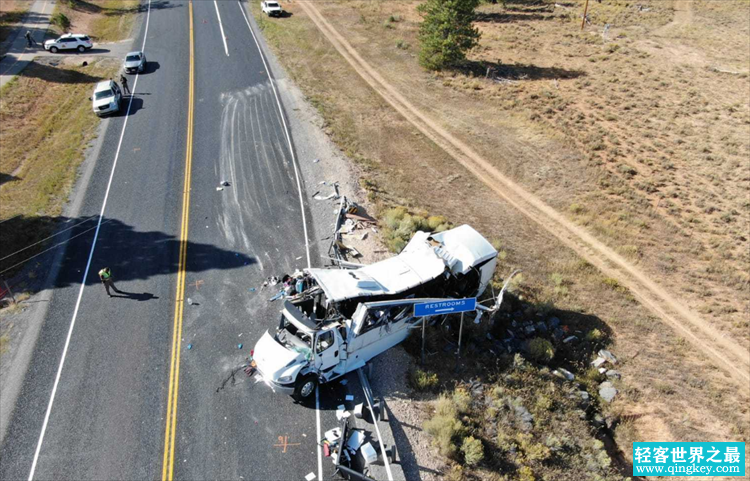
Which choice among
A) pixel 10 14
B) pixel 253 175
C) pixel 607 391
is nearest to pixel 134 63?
pixel 253 175

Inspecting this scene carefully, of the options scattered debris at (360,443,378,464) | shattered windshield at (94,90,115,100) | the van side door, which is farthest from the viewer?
shattered windshield at (94,90,115,100)

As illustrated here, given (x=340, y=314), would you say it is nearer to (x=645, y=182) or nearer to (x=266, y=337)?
(x=266, y=337)

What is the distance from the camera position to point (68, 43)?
130ft

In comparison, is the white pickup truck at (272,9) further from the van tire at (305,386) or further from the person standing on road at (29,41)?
the van tire at (305,386)

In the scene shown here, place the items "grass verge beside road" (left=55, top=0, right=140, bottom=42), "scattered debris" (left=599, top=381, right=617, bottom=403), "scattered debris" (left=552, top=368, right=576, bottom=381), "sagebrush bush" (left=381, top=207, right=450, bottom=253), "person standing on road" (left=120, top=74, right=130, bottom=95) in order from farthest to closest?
1. "grass verge beside road" (left=55, top=0, right=140, bottom=42)
2. "person standing on road" (left=120, top=74, right=130, bottom=95)
3. "sagebrush bush" (left=381, top=207, right=450, bottom=253)
4. "scattered debris" (left=552, top=368, right=576, bottom=381)
5. "scattered debris" (left=599, top=381, right=617, bottom=403)

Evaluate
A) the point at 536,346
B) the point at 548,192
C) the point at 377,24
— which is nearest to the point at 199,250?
the point at 536,346

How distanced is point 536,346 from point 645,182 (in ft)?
54.6

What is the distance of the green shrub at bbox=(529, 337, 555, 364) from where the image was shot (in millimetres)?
15812

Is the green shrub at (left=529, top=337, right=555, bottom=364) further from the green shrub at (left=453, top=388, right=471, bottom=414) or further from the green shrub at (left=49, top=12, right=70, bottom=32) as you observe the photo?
the green shrub at (left=49, top=12, right=70, bottom=32)

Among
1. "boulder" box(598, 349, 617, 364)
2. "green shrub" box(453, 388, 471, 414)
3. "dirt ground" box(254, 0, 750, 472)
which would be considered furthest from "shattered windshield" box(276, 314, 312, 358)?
"boulder" box(598, 349, 617, 364)

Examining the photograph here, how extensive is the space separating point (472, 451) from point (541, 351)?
17.7 ft

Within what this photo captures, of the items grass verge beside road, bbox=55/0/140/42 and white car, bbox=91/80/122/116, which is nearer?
white car, bbox=91/80/122/116

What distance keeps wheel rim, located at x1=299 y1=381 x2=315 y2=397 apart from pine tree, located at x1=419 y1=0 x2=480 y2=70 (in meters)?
33.1

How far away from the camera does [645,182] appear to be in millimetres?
27109
